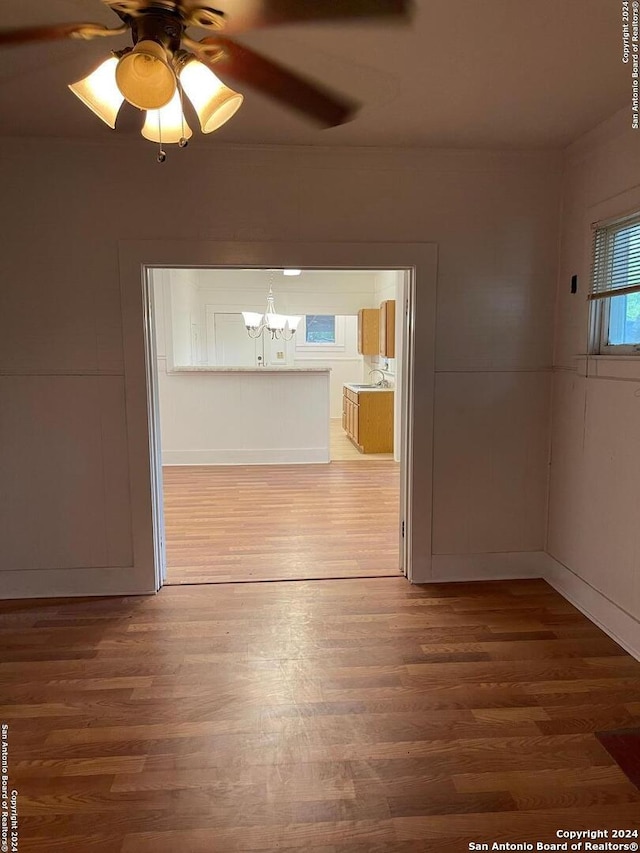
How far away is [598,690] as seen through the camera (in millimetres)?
2105

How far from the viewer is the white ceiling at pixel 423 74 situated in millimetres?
1700

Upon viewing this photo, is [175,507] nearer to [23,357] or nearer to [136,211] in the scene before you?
[23,357]

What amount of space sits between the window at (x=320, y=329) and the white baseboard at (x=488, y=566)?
6969 mm

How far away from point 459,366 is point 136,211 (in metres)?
1.95

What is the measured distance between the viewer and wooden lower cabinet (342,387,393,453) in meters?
6.88

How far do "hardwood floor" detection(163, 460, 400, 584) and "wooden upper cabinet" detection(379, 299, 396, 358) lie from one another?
5.48 feet

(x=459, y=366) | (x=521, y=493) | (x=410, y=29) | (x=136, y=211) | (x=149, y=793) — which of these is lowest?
(x=149, y=793)

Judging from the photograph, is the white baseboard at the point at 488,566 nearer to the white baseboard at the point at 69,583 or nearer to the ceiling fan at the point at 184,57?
the white baseboard at the point at 69,583

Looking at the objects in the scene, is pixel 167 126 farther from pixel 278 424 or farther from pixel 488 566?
pixel 278 424

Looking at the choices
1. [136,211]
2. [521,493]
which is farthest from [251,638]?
[136,211]

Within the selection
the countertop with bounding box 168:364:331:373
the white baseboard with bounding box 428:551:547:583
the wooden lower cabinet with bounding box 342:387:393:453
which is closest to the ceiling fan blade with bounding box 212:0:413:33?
the white baseboard with bounding box 428:551:547:583

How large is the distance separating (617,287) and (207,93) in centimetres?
208

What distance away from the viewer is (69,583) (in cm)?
294

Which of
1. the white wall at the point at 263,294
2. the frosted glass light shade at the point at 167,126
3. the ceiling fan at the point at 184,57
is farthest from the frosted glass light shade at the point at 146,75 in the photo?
the white wall at the point at 263,294
